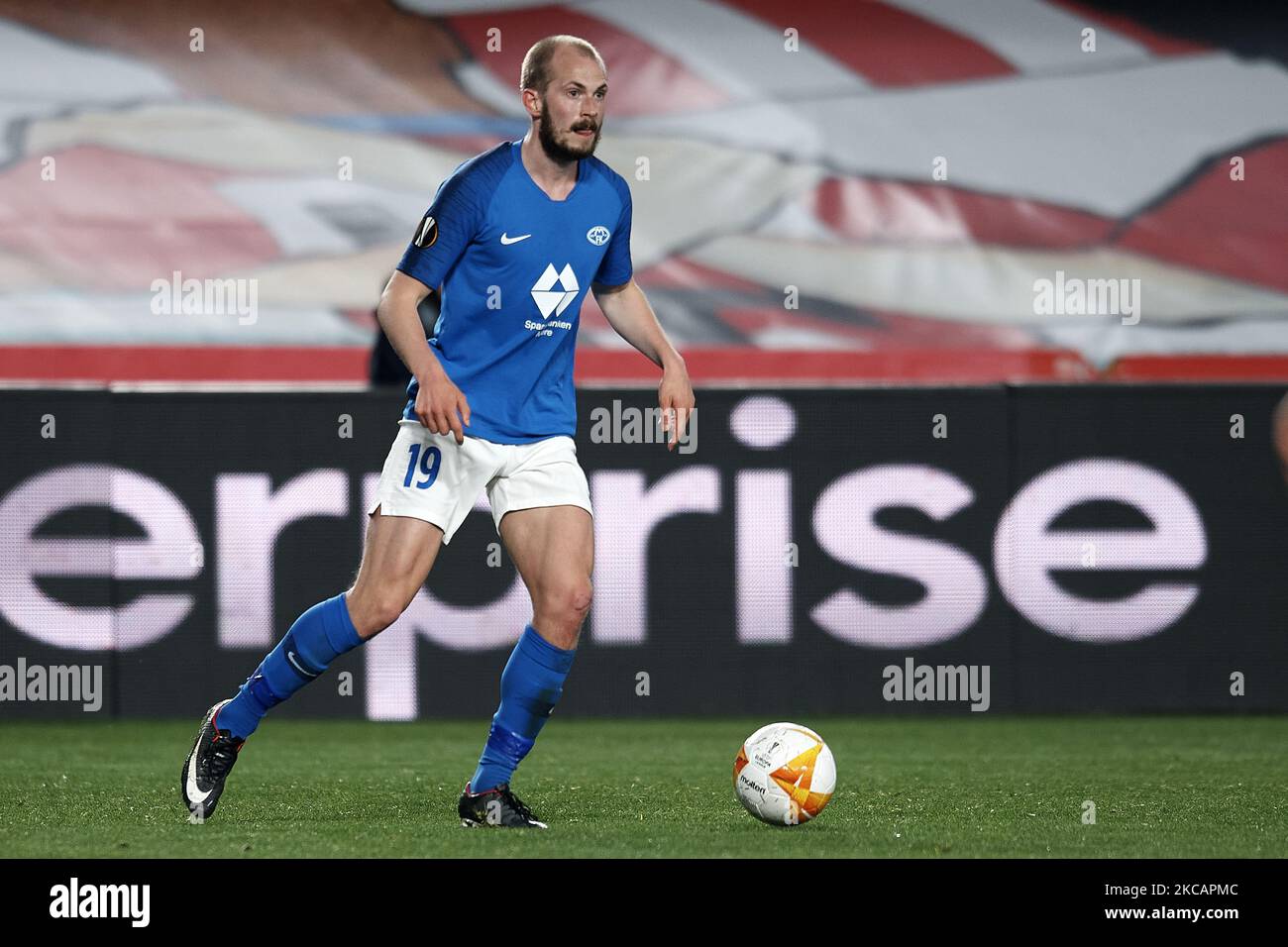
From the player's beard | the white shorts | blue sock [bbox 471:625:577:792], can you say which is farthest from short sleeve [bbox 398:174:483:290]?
blue sock [bbox 471:625:577:792]

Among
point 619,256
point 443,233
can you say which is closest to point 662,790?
point 619,256

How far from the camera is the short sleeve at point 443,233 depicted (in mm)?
4699

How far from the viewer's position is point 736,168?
576 inches

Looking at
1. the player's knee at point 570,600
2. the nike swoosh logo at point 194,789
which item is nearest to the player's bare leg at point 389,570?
the player's knee at point 570,600

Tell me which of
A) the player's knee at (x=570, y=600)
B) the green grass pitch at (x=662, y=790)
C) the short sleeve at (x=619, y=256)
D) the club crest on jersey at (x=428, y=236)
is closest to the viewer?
the green grass pitch at (x=662, y=790)

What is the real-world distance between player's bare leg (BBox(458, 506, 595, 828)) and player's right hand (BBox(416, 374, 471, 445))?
0.37m

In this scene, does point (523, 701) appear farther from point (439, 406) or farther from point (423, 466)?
point (439, 406)

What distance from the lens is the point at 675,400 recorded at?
4.92m

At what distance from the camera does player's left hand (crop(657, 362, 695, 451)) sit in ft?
16.0

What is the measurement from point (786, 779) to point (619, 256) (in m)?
1.40

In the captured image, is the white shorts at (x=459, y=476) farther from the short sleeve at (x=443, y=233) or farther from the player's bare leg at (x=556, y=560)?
the short sleeve at (x=443, y=233)

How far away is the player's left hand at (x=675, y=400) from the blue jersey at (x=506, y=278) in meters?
0.26

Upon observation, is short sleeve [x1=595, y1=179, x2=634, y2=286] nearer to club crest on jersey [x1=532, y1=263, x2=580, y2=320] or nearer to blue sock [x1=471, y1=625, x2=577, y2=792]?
club crest on jersey [x1=532, y1=263, x2=580, y2=320]

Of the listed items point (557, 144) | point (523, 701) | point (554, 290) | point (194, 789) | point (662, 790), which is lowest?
point (662, 790)
